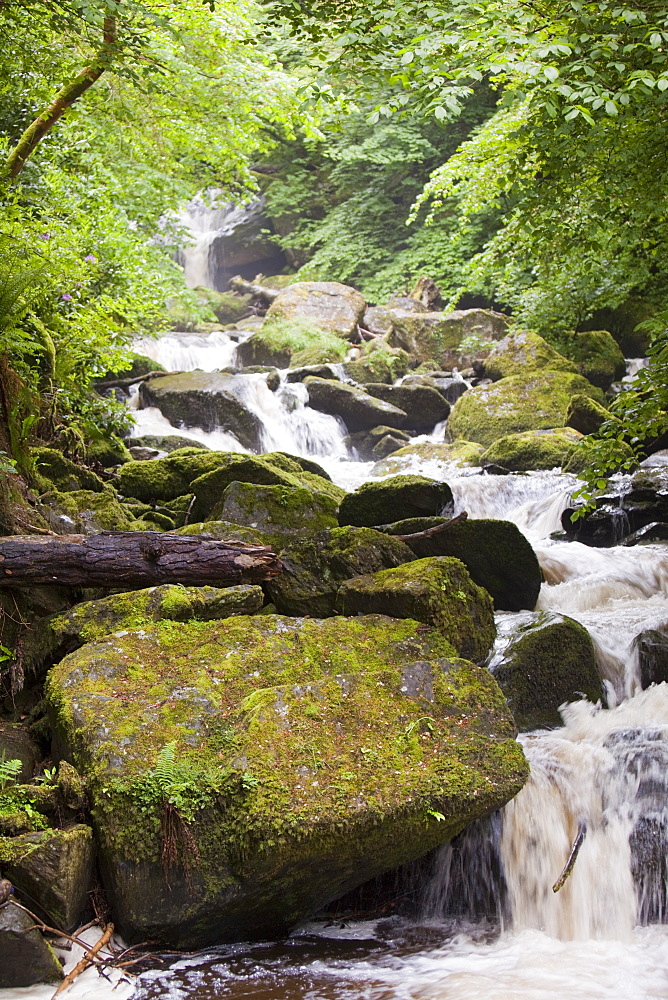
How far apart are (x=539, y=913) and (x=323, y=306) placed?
18173 millimetres

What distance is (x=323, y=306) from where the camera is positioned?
66.7 ft

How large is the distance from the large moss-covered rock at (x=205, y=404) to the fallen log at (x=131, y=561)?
868 cm

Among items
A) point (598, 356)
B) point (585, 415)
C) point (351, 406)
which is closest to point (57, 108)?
point (585, 415)

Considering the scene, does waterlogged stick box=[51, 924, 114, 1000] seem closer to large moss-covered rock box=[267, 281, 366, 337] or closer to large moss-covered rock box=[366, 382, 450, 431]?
large moss-covered rock box=[366, 382, 450, 431]

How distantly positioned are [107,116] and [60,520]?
247 inches

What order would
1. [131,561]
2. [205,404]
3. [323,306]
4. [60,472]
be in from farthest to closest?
[323,306]
[205,404]
[60,472]
[131,561]

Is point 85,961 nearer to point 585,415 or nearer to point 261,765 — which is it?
point 261,765

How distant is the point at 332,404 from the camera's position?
1530cm

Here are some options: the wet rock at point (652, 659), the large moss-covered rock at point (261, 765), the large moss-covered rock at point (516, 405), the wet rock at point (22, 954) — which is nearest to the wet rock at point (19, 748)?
the large moss-covered rock at point (261, 765)

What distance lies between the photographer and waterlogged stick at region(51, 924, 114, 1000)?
9.41 feet

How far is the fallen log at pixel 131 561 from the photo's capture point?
4.36m

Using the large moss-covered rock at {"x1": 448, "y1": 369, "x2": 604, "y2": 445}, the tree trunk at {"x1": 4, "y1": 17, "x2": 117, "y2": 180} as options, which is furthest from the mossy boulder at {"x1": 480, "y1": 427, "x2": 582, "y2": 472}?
the tree trunk at {"x1": 4, "y1": 17, "x2": 117, "y2": 180}

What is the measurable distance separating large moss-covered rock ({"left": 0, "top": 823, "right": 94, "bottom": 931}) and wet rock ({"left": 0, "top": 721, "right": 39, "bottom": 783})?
608mm

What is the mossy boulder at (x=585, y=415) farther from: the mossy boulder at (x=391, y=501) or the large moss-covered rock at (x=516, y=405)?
the mossy boulder at (x=391, y=501)
